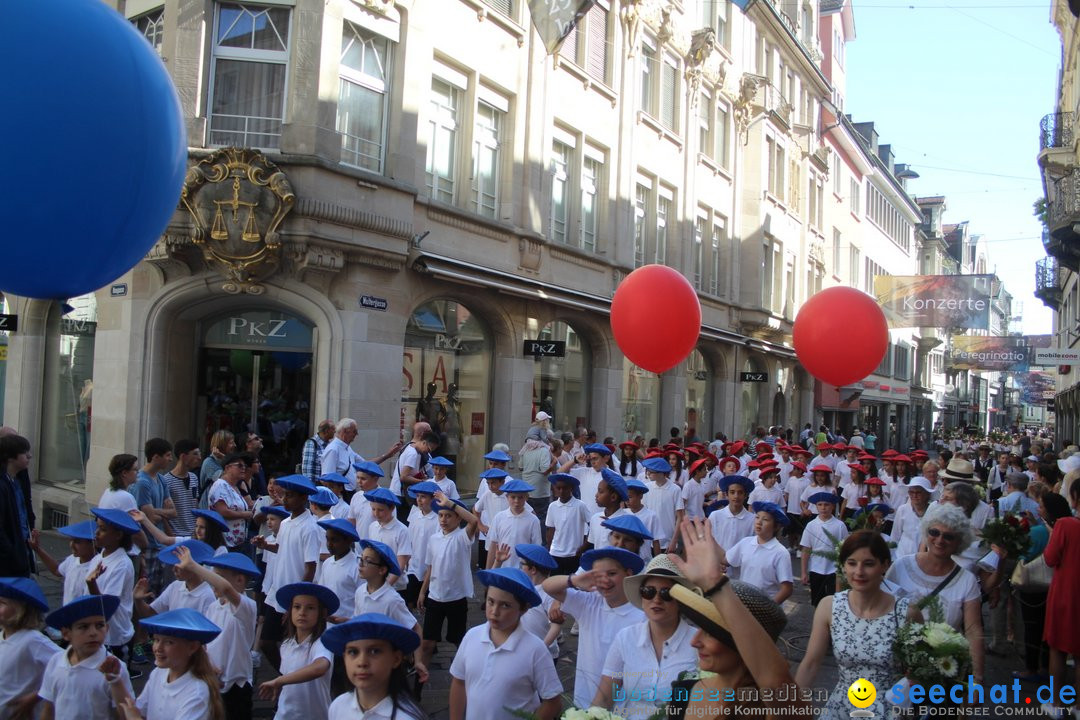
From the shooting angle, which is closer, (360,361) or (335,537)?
(335,537)

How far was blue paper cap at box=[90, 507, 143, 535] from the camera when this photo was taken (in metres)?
5.82

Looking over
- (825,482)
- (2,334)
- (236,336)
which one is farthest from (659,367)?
(2,334)

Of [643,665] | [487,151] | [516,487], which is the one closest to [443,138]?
[487,151]

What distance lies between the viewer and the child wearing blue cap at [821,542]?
26.6 feet

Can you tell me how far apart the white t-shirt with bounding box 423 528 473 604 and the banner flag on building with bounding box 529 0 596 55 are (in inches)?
287

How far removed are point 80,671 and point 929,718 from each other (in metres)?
4.01

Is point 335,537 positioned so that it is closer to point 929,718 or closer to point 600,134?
point 929,718

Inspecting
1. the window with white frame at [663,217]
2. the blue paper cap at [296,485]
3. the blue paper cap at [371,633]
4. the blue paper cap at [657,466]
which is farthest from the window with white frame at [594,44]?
the blue paper cap at [371,633]

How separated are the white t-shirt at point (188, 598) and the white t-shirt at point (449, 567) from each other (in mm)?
2105

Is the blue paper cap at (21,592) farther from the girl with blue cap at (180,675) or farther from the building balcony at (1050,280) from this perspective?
the building balcony at (1050,280)

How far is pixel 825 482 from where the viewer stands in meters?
10.3

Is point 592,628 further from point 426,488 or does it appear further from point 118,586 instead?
point 426,488

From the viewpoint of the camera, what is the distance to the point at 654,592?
14.2 ft

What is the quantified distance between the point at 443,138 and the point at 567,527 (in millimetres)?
8888
